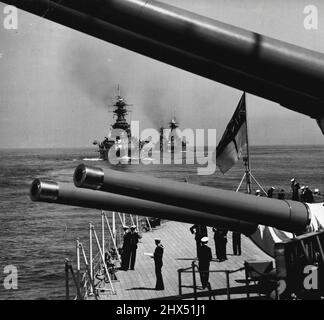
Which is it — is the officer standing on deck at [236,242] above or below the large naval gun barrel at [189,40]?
below

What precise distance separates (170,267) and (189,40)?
10033 mm

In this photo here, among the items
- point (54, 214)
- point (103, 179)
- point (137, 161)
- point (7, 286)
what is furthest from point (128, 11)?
point (137, 161)

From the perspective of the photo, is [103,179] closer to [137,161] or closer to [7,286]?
[7,286]

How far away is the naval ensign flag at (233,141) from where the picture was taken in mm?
11703

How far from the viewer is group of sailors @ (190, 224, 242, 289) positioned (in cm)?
1031

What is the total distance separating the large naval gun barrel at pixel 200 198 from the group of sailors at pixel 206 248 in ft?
8.63

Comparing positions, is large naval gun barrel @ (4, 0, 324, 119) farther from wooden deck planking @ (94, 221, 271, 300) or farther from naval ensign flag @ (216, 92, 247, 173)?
naval ensign flag @ (216, 92, 247, 173)

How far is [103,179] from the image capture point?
5848 millimetres

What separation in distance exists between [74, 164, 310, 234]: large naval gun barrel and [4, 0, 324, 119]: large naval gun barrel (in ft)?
7.68

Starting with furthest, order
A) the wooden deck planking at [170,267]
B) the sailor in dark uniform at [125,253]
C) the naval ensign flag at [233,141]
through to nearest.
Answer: the sailor in dark uniform at [125,253]
the naval ensign flag at [233,141]
the wooden deck planking at [170,267]

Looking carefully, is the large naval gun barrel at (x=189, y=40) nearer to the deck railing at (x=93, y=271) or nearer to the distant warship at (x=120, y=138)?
the deck railing at (x=93, y=271)

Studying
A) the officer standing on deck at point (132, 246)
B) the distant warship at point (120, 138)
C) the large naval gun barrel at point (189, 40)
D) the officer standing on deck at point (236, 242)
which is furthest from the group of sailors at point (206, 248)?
the distant warship at point (120, 138)

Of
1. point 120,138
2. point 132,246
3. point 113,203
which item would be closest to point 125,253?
point 132,246

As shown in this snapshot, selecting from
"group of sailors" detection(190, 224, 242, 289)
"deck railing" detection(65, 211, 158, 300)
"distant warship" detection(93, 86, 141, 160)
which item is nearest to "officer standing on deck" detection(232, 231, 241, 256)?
"group of sailors" detection(190, 224, 242, 289)
